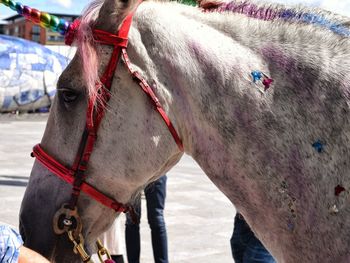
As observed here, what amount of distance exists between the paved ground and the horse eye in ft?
14.2

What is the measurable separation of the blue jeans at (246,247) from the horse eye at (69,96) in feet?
5.37

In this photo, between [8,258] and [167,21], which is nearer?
[8,258]

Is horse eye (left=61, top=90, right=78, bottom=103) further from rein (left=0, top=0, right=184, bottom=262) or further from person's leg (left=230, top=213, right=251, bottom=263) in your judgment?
person's leg (left=230, top=213, right=251, bottom=263)

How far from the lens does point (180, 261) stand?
19.8 ft

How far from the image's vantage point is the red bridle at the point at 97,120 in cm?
196

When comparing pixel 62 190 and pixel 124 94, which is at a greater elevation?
pixel 124 94

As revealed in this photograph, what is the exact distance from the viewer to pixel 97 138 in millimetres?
1987

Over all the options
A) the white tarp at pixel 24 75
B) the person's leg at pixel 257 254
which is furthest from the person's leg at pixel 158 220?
the white tarp at pixel 24 75

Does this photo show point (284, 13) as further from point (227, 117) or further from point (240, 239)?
point (240, 239)

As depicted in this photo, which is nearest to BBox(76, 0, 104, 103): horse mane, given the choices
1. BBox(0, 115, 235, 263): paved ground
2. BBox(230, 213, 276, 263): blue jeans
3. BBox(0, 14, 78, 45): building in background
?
BBox(230, 213, 276, 263): blue jeans

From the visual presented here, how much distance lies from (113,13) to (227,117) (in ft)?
1.82

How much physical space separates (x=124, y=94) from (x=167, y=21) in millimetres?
312

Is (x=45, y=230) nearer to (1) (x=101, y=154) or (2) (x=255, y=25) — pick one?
(1) (x=101, y=154)

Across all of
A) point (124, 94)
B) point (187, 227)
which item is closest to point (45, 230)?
point (124, 94)
